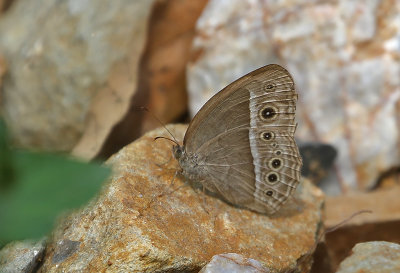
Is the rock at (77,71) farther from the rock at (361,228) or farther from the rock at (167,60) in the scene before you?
the rock at (361,228)

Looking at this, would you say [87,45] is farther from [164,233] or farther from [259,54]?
[164,233]

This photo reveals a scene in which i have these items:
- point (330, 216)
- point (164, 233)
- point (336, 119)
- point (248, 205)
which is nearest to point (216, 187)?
point (248, 205)

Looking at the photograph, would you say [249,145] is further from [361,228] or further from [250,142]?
[361,228]

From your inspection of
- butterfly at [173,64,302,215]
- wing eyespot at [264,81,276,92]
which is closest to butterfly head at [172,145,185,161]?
butterfly at [173,64,302,215]

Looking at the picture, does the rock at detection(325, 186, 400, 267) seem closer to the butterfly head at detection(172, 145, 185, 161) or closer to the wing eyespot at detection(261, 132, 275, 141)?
the wing eyespot at detection(261, 132, 275, 141)

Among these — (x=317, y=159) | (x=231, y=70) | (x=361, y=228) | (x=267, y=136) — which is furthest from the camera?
A: (x=231, y=70)

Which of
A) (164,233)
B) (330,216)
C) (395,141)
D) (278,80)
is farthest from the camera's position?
(395,141)

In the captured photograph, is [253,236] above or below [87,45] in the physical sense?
below

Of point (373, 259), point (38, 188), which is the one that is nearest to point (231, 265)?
point (373, 259)
